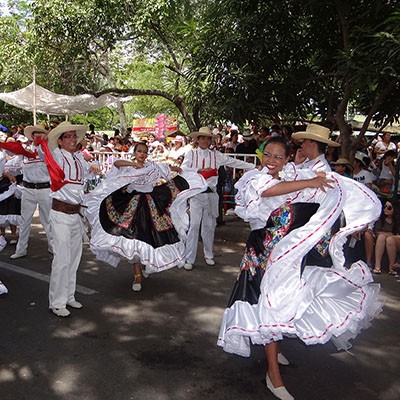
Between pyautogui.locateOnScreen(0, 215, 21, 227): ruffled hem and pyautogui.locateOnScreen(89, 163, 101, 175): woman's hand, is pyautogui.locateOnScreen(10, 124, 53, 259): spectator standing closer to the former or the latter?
pyautogui.locateOnScreen(0, 215, 21, 227): ruffled hem

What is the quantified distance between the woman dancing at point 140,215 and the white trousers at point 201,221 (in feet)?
3.49

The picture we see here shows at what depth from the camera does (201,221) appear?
7.50m

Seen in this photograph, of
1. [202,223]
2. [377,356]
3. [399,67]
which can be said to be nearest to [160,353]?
[377,356]

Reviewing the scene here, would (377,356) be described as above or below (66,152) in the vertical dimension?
below

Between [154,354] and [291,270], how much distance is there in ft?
5.12

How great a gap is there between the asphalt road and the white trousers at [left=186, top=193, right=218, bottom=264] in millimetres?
1125

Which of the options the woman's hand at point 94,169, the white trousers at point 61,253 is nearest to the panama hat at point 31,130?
the woman's hand at point 94,169

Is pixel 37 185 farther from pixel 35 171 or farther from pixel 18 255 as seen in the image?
pixel 18 255

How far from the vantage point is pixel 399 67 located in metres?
6.27

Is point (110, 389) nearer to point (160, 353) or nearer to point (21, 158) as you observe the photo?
point (160, 353)

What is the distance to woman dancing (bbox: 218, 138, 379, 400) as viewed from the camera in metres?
3.23

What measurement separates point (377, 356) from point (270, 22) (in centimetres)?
600

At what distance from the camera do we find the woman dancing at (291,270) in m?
3.23

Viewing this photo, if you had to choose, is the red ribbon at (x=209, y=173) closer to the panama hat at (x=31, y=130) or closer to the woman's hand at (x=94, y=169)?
the woman's hand at (x=94, y=169)
